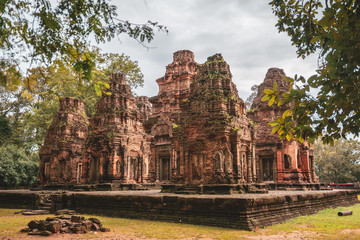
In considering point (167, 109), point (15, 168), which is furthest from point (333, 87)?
point (15, 168)

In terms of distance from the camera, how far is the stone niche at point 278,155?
704 inches

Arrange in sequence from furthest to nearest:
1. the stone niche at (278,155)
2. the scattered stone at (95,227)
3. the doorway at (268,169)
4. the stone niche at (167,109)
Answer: the stone niche at (167,109) → the doorway at (268,169) → the stone niche at (278,155) → the scattered stone at (95,227)

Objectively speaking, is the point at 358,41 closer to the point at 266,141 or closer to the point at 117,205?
the point at 117,205

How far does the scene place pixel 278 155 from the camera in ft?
60.0

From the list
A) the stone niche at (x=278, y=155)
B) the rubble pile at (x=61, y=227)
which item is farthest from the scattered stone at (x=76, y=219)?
the stone niche at (x=278, y=155)

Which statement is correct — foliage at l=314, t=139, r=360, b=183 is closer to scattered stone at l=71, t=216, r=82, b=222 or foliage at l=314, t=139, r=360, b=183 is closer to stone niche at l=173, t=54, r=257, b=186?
stone niche at l=173, t=54, r=257, b=186

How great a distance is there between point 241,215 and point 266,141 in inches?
474

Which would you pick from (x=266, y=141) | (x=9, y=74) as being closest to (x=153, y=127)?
(x=266, y=141)

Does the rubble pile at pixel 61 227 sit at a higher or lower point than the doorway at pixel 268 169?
lower

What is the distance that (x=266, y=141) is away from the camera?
1883 centimetres

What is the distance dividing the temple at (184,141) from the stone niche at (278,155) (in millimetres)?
59

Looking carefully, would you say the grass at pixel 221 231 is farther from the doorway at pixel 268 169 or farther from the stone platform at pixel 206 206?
the doorway at pixel 268 169

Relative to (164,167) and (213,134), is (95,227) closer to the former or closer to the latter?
(213,134)

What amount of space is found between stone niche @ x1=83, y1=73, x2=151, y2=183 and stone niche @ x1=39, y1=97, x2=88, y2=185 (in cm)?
261
